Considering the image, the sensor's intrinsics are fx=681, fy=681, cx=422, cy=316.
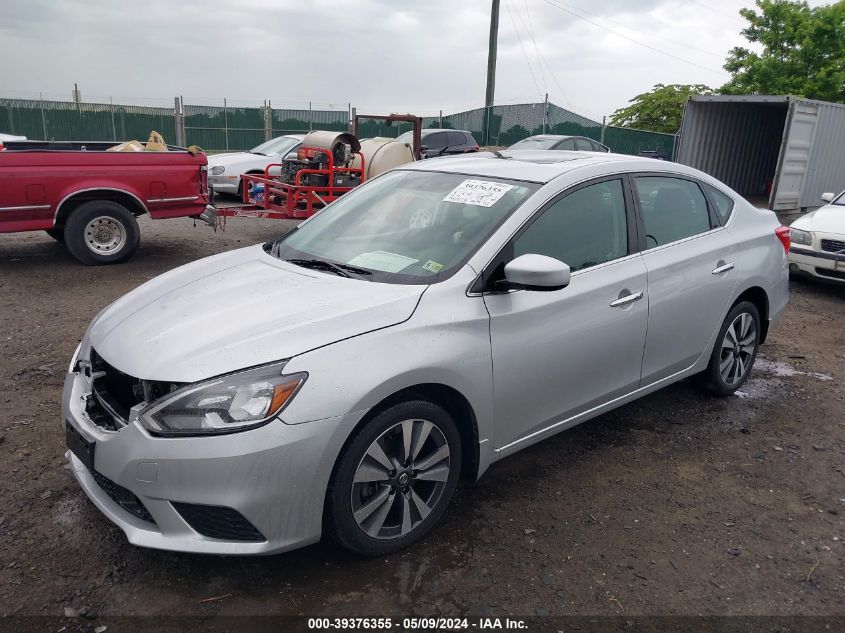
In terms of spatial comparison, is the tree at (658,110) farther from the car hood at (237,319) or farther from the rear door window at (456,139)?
the car hood at (237,319)

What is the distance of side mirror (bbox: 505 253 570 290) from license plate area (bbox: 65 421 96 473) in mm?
1817

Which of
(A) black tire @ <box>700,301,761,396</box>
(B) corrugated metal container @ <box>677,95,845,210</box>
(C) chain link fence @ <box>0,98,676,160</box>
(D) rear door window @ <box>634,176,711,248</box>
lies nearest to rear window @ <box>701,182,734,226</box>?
(D) rear door window @ <box>634,176,711,248</box>

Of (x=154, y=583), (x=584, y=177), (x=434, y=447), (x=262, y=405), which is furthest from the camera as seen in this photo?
(x=584, y=177)

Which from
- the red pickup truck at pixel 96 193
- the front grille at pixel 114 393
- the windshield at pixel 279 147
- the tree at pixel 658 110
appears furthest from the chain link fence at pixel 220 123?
the front grille at pixel 114 393

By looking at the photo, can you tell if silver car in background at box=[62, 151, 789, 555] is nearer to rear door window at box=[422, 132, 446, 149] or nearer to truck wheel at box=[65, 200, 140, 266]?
truck wheel at box=[65, 200, 140, 266]

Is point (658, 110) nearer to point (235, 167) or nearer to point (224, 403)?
point (235, 167)

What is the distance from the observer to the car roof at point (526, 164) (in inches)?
141

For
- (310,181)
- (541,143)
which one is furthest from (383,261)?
(541,143)

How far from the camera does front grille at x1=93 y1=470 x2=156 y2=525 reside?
8.33ft

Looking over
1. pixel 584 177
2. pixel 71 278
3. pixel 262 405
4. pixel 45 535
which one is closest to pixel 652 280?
pixel 584 177

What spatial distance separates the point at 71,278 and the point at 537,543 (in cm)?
641

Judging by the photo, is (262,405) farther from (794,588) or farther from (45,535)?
(794,588)

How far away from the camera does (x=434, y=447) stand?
9.54 ft

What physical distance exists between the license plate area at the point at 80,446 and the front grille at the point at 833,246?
7.98m
